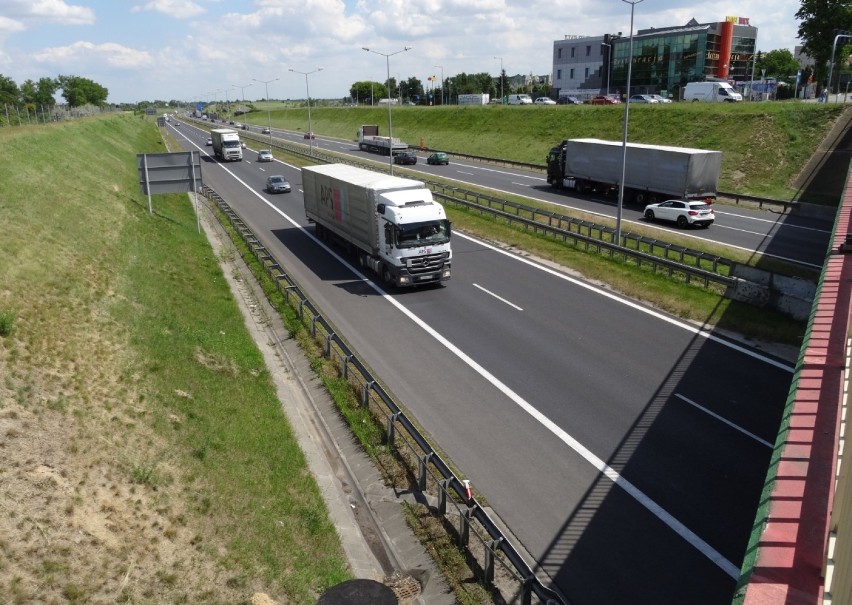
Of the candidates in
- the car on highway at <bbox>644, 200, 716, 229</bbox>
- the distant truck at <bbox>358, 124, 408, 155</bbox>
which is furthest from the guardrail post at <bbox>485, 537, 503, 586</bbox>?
the distant truck at <bbox>358, 124, 408, 155</bbox>

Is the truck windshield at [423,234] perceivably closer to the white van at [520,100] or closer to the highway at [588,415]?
the highway at [588,415]

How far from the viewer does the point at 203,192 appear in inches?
1844

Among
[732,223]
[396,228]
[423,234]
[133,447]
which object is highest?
[396,228]

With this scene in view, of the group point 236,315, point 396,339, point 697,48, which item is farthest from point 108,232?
point 697,48

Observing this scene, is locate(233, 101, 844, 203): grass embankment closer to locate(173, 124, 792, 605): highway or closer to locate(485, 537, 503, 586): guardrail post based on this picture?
locate(173, 124, 792, 605): highway

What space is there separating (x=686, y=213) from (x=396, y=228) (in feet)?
64.4

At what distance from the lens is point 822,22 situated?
62.3 meters

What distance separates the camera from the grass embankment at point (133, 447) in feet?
28.2

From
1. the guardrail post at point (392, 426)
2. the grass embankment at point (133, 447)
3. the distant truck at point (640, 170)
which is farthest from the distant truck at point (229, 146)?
the guardrail post at point (392, 426)

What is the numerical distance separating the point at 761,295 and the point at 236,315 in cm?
1744

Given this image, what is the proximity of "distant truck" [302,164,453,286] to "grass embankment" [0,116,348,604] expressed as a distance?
6.49m

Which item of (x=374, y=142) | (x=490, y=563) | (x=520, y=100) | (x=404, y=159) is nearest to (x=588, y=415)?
(x=490, y=563)

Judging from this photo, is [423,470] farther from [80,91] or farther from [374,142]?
[80,91]

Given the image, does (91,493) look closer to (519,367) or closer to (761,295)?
(519,367)
